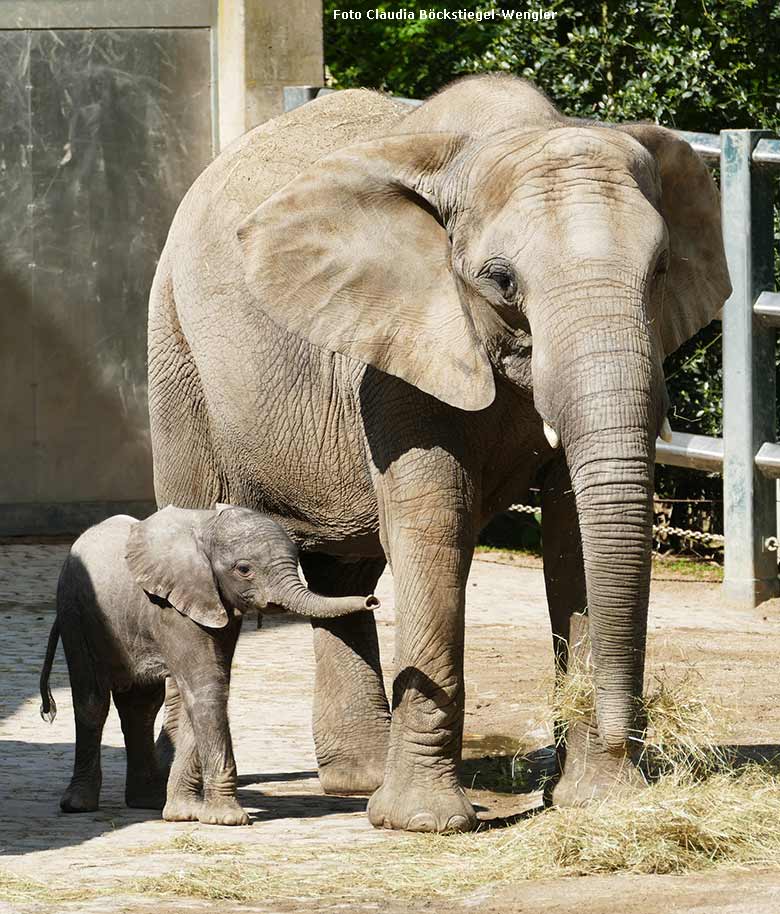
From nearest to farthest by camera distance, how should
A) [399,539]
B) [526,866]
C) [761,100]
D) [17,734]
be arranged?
[526,866] → [399,539] → [17,734] → [761,100]

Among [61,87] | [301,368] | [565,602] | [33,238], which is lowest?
[565,602]

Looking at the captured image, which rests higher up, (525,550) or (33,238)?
(33,238)

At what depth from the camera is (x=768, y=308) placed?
11266 millimetres

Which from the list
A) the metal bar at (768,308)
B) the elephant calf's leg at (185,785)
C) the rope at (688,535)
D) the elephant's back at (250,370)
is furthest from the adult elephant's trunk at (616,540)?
the rope at (688,535)

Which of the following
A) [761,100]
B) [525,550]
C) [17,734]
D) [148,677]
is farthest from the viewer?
[525,550]

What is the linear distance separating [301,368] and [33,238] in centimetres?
752

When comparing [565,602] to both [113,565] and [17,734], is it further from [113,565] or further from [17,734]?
[17,734]

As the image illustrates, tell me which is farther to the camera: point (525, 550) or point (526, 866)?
point (525, 550)

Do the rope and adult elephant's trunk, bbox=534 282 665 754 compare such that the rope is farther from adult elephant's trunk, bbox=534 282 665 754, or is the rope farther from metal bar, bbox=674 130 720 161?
adult elephant's trunk, bbox=534 282 665 754

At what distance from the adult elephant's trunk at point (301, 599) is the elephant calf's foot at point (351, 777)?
43.6 inches

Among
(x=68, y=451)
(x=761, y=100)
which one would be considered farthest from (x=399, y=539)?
(x=68, y=451)

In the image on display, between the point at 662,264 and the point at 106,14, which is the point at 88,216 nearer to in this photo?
the point at 106,14

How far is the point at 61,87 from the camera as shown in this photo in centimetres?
1468

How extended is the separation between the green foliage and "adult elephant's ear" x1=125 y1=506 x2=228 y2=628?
223 inches
